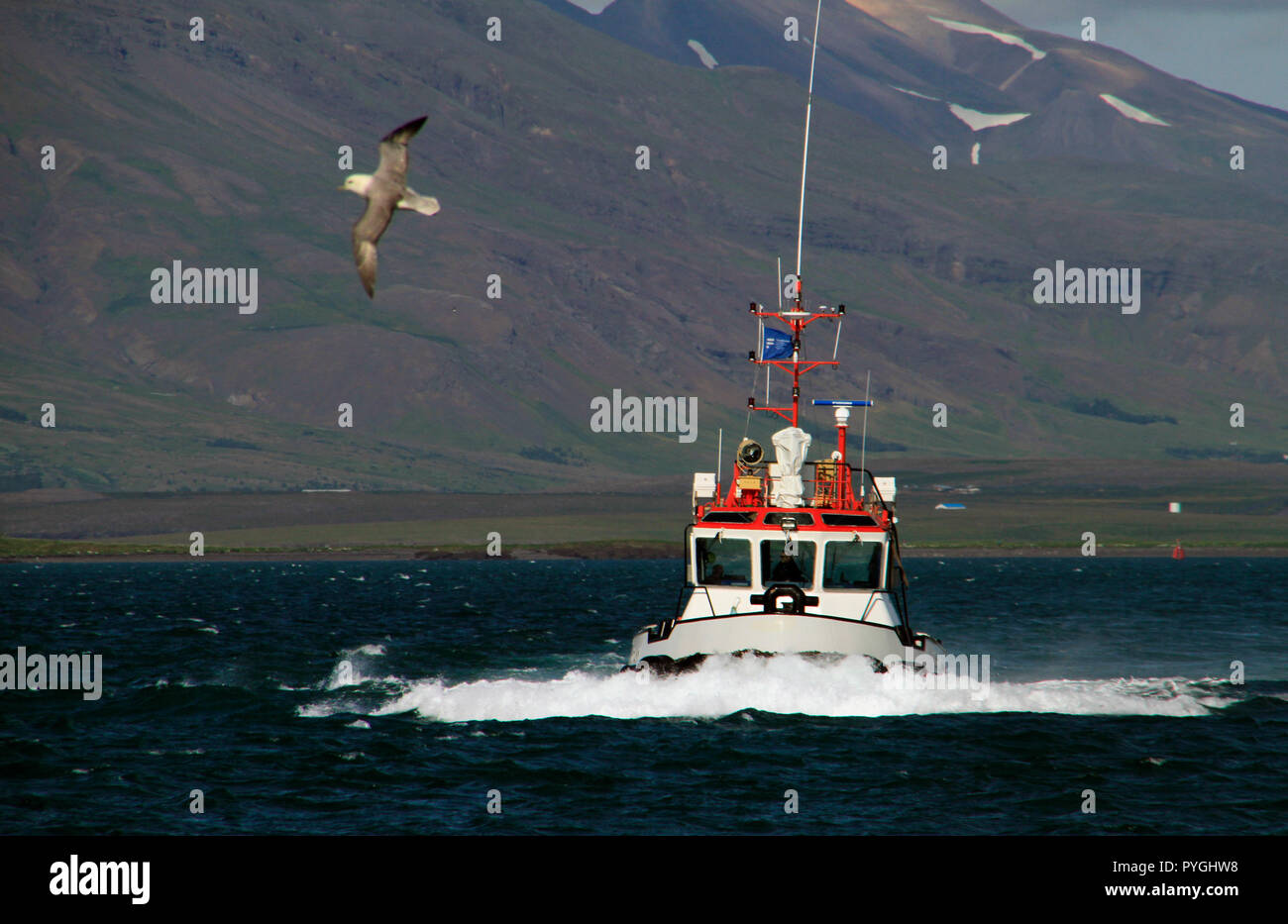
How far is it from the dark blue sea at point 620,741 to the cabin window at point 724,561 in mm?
2654

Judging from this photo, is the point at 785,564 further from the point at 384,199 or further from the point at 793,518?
the point at 384,199

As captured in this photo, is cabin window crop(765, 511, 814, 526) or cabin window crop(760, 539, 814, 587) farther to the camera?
cabin window crop(765, 511, 814, 526)

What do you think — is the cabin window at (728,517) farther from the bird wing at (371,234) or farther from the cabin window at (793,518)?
the bird wing at (371,234)

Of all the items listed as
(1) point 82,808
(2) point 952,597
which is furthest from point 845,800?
(2) point 952,597

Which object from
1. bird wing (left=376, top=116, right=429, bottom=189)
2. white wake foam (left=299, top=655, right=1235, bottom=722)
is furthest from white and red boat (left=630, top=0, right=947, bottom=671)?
bird wing (left=376, top=116, right=429, bottom=189)

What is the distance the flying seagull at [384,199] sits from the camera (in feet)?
54.7

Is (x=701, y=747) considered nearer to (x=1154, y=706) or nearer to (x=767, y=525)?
(x=767, y=525)

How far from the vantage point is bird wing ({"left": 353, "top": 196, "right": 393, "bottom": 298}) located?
16.7 m

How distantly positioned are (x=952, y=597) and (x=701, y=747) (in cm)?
7574

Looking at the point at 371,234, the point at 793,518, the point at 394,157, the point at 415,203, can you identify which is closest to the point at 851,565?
the point at 793,518

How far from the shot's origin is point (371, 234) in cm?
1711

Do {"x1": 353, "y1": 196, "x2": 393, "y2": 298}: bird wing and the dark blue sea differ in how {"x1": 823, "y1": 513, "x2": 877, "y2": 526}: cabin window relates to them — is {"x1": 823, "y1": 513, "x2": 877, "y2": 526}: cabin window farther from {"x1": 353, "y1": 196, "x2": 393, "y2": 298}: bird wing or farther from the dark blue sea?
{"x1": 353, "y1": 196, "x2": 393, "y2": 298}: bird wing

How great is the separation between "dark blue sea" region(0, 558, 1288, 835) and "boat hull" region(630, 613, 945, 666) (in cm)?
55

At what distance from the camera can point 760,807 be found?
3262 centimetres
